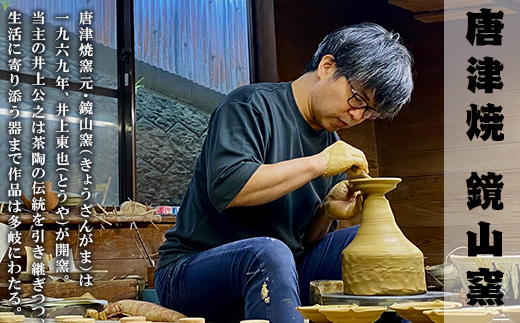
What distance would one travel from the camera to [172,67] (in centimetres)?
588

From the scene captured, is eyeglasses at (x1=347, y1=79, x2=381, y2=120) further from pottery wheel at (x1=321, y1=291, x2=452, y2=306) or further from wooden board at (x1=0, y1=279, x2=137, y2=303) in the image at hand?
wooden board at (x1=0, y1=279, x2=137, y2=303)

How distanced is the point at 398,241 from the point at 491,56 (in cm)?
400

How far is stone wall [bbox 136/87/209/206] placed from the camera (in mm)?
5785

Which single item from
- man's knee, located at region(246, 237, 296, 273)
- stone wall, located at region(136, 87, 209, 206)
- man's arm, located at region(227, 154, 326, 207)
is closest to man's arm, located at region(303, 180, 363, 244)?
man's arm, located at region(227, 154, 326, 207)

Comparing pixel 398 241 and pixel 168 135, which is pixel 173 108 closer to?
pixel 168 135

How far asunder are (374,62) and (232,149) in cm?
63

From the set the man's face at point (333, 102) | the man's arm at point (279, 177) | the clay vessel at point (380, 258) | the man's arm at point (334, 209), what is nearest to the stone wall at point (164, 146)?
the man's arm at point (334, 209)

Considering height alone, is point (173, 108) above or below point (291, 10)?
below

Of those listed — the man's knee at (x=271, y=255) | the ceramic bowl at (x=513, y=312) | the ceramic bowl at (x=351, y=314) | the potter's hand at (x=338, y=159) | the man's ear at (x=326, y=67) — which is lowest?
the ceramic bowl at (x=351, y=314)

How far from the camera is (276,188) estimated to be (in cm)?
246

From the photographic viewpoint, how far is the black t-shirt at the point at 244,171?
8.23 feet

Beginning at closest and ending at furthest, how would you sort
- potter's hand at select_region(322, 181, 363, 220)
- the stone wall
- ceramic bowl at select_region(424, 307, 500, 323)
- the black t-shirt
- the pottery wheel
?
ceramic bowl at select_region(424, 307, 500, 323), the pottery wheel, the black t-shirt, potter's hand at select_region(322, 181, 363, 220), the stone wall

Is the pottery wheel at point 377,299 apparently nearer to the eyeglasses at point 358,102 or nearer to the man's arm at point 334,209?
the man's arm at point 334,209

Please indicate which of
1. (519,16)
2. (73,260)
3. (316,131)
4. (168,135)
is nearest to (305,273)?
(316,131)
